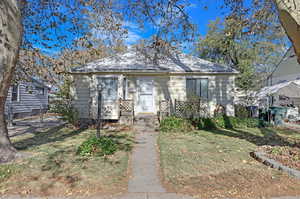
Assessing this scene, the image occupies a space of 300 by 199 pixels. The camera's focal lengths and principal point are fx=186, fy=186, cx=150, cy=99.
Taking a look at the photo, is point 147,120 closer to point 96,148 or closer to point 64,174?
point 96,148

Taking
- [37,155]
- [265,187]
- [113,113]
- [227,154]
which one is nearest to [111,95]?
[113,113]

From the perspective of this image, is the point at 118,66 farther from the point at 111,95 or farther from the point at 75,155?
the point at 75,155

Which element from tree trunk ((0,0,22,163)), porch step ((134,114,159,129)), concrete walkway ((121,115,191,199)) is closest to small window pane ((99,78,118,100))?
porch step ((134,114,159,129))

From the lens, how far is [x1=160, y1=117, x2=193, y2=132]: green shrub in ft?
31.1

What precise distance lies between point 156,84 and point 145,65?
4.82ft

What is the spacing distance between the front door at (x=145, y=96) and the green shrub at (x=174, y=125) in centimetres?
311

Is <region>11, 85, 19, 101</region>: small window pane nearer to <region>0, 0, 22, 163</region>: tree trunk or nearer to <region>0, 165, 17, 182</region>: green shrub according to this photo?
<region>0, 0, 22, 163</region>: tree trunk

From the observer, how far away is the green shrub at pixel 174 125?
9.48 meters

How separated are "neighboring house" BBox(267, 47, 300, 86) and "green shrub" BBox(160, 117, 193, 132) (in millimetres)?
18198

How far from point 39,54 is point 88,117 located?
198 inches

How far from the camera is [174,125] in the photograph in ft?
31.3

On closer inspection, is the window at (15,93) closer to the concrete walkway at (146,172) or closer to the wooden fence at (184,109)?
the wooden fence at (184,109)

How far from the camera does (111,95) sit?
39.2 ft

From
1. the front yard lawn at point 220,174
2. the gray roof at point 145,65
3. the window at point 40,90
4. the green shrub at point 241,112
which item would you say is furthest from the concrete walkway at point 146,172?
the window at point 40,90
